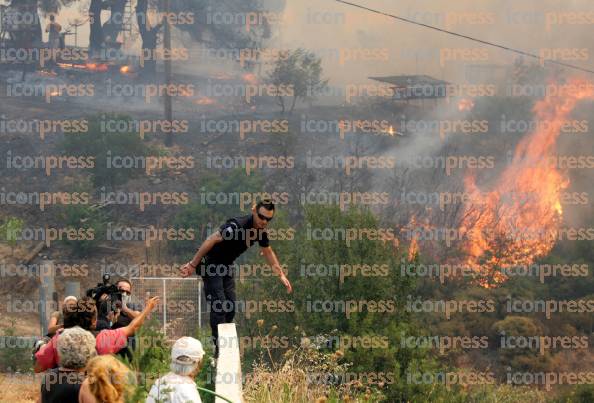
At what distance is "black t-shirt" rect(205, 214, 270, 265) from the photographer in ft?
38.1

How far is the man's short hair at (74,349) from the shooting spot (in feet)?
25.3

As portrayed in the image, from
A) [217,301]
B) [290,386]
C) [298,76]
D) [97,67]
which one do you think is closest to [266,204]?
[217,301]

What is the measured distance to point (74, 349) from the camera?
7715mm

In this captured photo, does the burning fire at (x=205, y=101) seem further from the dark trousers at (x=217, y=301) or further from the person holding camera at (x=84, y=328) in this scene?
the person holding camera at (x=84, y=328)

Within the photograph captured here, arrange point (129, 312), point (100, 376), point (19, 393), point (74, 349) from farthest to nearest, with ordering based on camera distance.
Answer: point (19, 393) → point (129, 312) → point (74, 349) → point (100, 376)

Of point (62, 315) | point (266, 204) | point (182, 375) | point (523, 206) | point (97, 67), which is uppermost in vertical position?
point (266, 204)

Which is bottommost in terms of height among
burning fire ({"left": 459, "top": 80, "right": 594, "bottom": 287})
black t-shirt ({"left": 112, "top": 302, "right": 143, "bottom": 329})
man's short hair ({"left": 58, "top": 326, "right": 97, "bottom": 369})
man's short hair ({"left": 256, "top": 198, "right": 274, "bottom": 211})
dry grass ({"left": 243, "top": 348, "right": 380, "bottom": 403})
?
burning fire ({"left": 459, "top": 80, "right": 594, "bottom": 287})

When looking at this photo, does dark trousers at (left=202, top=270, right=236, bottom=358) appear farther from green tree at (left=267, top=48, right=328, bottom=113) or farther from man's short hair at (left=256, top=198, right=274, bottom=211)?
green tree at (left=267, top=48, right=328, bottom=113)

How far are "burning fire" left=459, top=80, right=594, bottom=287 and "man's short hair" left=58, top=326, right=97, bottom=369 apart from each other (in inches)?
2065

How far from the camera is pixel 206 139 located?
75875mm

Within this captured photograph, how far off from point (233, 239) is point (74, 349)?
4.09 metres

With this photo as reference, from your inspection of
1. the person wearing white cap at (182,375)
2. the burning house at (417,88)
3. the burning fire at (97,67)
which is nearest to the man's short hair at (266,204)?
the person wearing white cap at (182,375)

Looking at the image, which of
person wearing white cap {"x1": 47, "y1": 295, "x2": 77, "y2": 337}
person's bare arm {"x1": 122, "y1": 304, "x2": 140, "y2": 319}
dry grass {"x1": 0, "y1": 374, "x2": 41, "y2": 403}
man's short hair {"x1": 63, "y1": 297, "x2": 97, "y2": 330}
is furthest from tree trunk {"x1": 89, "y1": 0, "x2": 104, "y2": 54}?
man's short hair {"x1": 63, "y1": 297, "x2": 97, "y2": 330}

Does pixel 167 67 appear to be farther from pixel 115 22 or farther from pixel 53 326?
pixel 53 326
